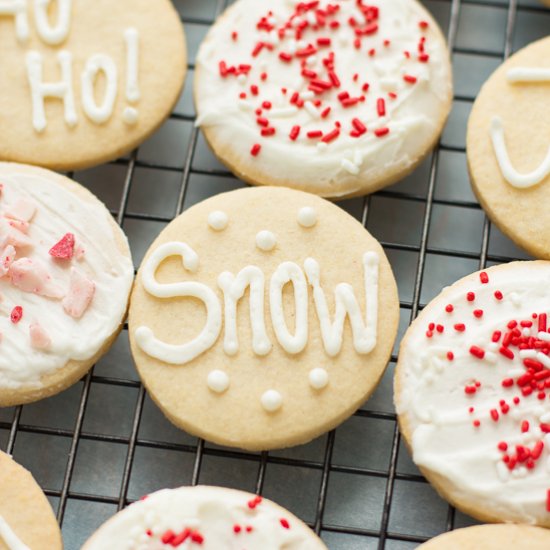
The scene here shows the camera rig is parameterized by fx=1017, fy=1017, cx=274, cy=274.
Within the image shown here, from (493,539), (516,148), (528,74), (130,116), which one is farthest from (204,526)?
(528,74)

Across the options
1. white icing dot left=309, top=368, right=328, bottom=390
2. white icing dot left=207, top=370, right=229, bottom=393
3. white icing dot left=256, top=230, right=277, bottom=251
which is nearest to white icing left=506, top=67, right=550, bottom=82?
white icing dot left=256, top=230, right=277, bottom=251

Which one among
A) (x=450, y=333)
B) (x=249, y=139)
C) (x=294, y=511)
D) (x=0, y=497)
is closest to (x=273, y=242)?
(x=249, y=139)

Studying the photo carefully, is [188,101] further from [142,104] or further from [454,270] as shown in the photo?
[454,270]

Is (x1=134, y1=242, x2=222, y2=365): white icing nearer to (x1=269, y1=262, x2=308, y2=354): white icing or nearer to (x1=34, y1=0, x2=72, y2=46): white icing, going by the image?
(x1=269, y1=262, x2=308, y2=354): white icing

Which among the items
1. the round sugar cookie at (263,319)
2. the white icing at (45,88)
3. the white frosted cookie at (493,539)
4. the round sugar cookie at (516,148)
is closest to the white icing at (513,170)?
the round sugar cookie at (516,148)

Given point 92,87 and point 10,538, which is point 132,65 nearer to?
point 92,87
